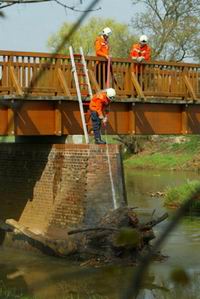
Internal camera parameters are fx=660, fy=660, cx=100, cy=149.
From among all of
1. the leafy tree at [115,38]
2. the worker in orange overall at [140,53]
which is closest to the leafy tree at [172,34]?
the leafy tree at [115,38]

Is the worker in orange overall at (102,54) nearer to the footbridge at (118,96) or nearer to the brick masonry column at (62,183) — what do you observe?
the footbridge at (118,96)

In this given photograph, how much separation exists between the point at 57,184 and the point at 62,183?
1.12 feet

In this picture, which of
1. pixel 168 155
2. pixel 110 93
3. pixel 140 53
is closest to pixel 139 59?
pixel 140 53

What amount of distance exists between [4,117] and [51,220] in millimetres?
3513

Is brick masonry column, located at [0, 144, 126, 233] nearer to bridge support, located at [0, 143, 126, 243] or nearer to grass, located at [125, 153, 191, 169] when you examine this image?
bridge support, located at [0, 143, 126, 243]

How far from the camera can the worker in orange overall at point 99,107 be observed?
17.2m

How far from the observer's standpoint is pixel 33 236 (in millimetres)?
17297

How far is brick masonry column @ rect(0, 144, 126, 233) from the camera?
17344mm

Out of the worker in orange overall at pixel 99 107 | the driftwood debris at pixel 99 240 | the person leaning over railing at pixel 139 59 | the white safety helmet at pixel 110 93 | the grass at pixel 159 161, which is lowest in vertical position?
the driftwood debris at pixel 99 240

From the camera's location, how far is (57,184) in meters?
18.9

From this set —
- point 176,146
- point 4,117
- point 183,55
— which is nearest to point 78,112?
point 4,117

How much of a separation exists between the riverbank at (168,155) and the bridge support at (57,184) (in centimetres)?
2694

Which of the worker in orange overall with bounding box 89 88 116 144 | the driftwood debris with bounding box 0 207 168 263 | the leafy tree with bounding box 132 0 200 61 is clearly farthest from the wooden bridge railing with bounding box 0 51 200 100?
the leafy tree with bounding box 132 0 200 61

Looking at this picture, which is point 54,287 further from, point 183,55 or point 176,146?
point 176,146
